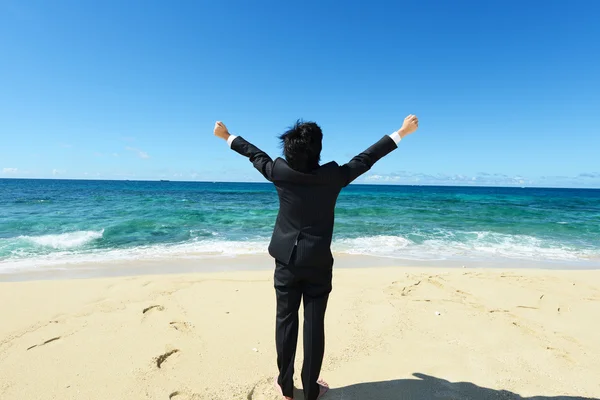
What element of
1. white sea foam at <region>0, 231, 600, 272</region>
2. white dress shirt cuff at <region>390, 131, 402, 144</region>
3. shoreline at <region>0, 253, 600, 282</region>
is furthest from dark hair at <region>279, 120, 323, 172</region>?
white sea foam at <region>0, 231, 600, 272</region>

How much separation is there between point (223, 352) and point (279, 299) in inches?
53.3

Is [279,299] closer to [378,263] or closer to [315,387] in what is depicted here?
[315,387]

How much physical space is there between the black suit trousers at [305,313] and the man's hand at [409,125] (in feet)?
3.45

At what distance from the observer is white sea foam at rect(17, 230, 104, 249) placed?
9.45m

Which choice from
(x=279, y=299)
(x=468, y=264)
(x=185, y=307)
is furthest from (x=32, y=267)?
(x=468, y=264)

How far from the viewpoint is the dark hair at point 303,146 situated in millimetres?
1893

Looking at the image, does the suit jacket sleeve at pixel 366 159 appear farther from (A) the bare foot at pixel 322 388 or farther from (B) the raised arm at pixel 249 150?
(A) the bare foot at pixel 322 388

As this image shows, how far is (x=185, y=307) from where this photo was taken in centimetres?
413

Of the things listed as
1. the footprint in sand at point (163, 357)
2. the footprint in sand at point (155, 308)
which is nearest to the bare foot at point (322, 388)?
the footprint in sand at point (163, 357)

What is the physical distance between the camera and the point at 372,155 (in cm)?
202

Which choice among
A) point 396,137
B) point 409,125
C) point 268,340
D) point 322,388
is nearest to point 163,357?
point 268,340

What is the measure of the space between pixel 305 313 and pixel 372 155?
118 cm

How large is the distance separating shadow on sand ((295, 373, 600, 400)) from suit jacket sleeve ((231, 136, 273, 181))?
5.89 feet

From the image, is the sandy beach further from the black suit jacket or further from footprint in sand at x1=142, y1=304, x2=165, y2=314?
the black suit jacket
